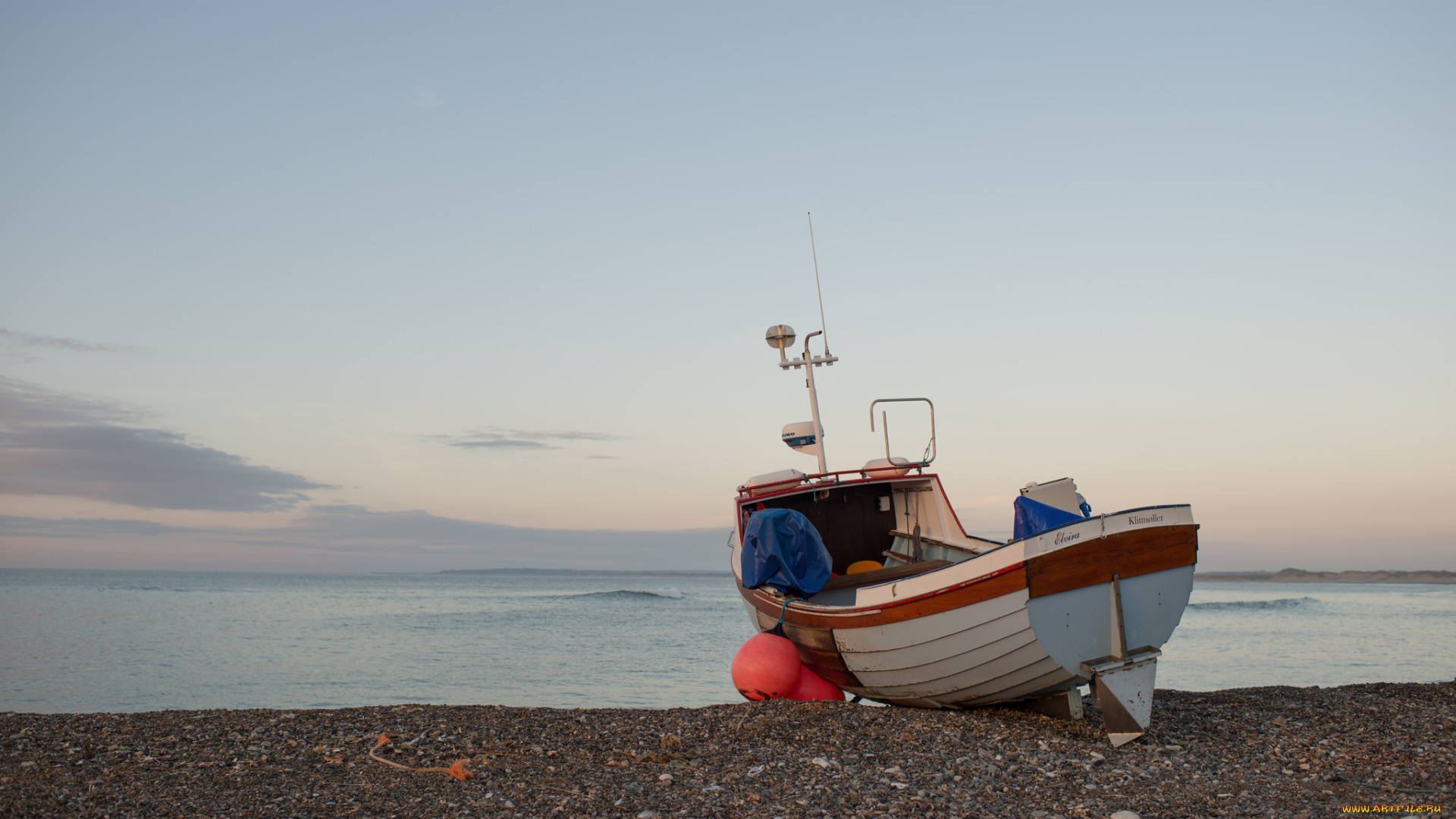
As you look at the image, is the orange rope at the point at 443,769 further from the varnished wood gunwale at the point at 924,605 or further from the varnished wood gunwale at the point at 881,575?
the varnished wood gunwale at the point at 881,575

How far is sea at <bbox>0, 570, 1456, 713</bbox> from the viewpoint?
1551 centimetres

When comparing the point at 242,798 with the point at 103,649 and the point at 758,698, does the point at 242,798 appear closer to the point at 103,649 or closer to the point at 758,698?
the point at 758,698

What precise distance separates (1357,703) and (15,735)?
11.6 meters

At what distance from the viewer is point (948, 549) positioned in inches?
410

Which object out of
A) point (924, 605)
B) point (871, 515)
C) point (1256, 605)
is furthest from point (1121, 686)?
point (1256, 605)

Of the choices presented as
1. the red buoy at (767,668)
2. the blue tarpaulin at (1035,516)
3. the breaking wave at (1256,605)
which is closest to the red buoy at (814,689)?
the red buoy at (767,668)

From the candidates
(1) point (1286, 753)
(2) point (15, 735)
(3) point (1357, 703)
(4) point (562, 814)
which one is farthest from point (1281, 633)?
(2) point (15, 735)

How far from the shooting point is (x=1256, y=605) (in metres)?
43.1

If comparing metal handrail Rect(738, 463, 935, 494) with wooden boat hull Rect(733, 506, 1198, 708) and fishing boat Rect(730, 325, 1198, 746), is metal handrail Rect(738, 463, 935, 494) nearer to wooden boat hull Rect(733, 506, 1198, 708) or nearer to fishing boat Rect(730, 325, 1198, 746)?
fishing boat Rect(730, 325, 1198, 746)

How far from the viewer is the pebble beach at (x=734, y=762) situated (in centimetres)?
495

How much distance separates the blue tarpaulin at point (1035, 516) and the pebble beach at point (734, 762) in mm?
1633

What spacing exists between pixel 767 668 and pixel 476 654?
57.6 ft

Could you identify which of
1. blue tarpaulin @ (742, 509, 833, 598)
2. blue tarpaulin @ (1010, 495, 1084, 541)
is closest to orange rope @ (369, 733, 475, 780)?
blue tarpaulin @ (742, 509, 833, 598)

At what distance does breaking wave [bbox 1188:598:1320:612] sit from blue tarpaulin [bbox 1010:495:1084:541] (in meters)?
38.7
